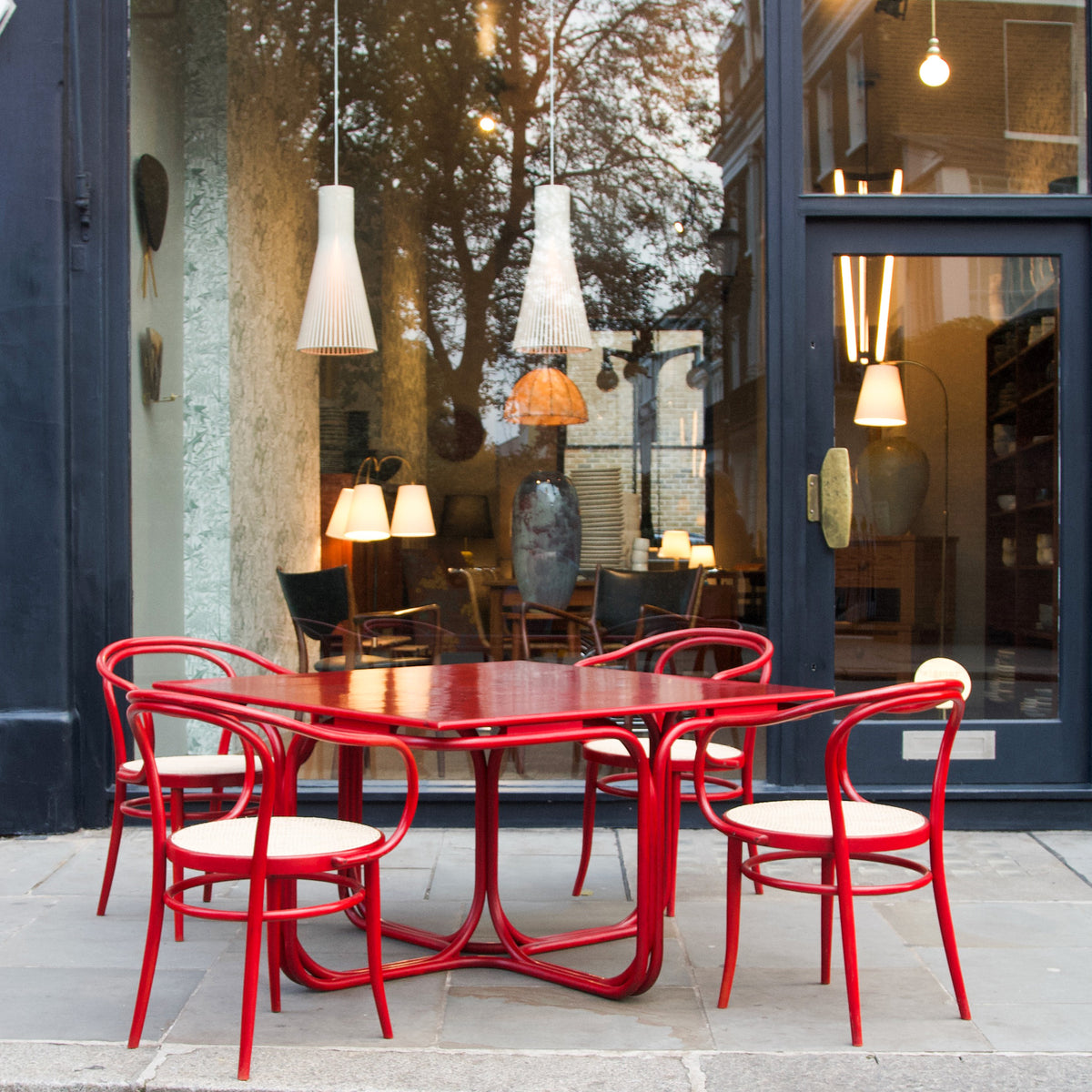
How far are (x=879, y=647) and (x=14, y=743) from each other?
3.29 meters

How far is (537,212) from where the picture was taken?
16.8 ft

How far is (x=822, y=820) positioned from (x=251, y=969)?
1285 millimetres

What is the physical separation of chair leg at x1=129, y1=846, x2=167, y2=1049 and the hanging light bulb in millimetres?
4024

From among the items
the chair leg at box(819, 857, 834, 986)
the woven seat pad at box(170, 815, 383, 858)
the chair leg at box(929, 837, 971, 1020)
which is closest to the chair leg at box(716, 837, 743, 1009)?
the chair leg at box(819, 857, 834, 986)

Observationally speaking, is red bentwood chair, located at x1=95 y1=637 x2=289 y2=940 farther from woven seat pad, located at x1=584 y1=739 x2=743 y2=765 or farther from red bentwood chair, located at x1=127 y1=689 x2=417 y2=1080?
woven seat pad, located at x1=584 y1=739 x2=743 y2=765

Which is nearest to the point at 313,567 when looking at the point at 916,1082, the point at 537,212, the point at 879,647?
the point at 537,212

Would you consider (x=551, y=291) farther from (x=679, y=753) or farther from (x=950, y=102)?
(x=679, y=753)

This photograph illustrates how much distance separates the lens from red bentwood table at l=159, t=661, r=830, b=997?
2.67 metres

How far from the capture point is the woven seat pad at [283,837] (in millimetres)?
2555

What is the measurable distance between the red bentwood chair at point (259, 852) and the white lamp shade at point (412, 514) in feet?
7.60

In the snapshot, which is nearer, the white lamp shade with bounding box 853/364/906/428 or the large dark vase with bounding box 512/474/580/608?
the white lamp shade with bounding box 853/364/906/428

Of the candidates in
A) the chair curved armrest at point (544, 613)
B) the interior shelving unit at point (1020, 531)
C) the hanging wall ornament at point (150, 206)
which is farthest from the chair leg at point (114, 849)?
the interior shelving unit at point (1020, 531)

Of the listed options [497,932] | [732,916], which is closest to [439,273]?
[497,932]

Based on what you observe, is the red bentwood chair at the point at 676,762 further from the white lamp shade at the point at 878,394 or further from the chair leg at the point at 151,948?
the chair leg at the point at 151,948
